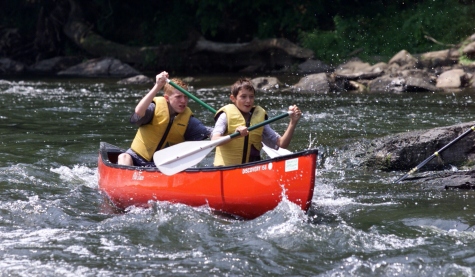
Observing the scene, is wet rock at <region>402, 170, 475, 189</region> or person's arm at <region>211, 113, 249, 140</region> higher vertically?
person's arm at <region>211, 113, 249, 140</region>

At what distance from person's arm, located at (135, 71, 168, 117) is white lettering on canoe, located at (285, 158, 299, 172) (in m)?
1.26

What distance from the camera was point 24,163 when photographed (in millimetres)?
8398

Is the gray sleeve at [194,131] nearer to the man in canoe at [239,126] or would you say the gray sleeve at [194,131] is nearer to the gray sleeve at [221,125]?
the man in canoe at [239,126]

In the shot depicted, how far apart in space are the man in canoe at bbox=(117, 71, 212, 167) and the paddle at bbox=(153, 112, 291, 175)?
46 centimetres

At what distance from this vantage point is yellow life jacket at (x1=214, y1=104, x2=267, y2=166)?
6.17 metres

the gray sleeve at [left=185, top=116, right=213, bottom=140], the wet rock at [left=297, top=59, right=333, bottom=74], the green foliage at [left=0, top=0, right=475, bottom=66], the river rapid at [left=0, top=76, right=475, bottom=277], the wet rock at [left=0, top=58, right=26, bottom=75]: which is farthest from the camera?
the wet rock at [left=0, top=58, right=26, bottom=75]

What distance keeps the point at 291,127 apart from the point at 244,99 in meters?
0.44

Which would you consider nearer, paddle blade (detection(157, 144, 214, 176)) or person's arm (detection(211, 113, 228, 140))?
paddle blade (detection(157, 144, 214, 176))

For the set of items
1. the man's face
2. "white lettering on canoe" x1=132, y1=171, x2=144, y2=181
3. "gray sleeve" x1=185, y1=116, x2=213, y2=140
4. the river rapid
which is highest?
the man's face

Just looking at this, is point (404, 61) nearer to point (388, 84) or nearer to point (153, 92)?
point (388, 84)

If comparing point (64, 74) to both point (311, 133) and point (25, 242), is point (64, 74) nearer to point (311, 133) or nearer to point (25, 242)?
point (311, 133)

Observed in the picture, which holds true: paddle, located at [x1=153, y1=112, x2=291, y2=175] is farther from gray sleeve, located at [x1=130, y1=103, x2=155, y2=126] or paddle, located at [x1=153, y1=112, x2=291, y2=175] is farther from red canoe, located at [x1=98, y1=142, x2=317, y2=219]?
gray sleeve, located at [x1=130, y1=103, x2=155, y2=126]

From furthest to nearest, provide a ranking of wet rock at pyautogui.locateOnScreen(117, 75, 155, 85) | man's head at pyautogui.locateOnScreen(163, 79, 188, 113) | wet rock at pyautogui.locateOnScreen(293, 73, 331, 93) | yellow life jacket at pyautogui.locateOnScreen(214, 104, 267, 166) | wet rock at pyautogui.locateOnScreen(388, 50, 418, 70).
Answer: wet rock at pyautogui.locateOnScreen(117, 75, 155, 85)
wet rock at pyautogui.locateOnScreen(388, 50, 418, 70)
wet rock at pyautogui.locateOnScreen(293, 73, 331, 93)
man's head at pyautogui.locateOnScreen(163, 79, 188, 113)
yellow life jacket at pyautogui.locateOnScreen(214, 104, 267, 166)

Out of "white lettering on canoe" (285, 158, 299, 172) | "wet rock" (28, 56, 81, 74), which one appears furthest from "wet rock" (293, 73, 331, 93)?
"white lettering on canoe" (285, 158, 299, 172)
